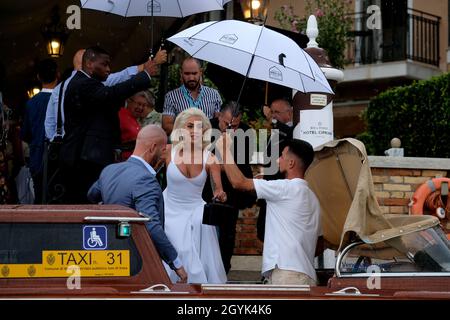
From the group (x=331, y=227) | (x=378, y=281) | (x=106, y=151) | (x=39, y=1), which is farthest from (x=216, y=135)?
(x=39, y=1)

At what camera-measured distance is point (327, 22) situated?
20672mm

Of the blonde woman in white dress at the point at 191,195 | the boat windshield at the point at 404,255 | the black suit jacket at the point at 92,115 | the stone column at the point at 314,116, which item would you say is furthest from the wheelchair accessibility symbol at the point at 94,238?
the stone column at the point at 314,116

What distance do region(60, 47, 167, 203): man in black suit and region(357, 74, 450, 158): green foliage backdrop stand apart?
9.65 m

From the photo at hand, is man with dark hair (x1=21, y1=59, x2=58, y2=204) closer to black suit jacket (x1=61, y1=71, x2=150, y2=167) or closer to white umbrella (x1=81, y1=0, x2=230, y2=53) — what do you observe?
black suit jacket (x1=61, y1=71, x2=150, y2=167)

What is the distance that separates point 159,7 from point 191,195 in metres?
2.65

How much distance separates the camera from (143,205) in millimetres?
6734

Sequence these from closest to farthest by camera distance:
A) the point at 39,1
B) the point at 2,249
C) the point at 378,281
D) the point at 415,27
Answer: the point at 2,249 < the point at 378,281 < the point at 39,1 < the point at 415,27

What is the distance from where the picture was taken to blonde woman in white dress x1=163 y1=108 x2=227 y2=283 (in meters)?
7.85

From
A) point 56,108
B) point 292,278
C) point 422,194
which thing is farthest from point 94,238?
point 422,194

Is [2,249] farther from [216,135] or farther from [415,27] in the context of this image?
[415,27]

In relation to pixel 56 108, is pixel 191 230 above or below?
below

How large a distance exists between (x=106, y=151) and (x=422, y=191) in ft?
15.3

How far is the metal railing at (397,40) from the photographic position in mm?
24078

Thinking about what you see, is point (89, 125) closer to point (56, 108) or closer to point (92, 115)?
point (92, 115)
